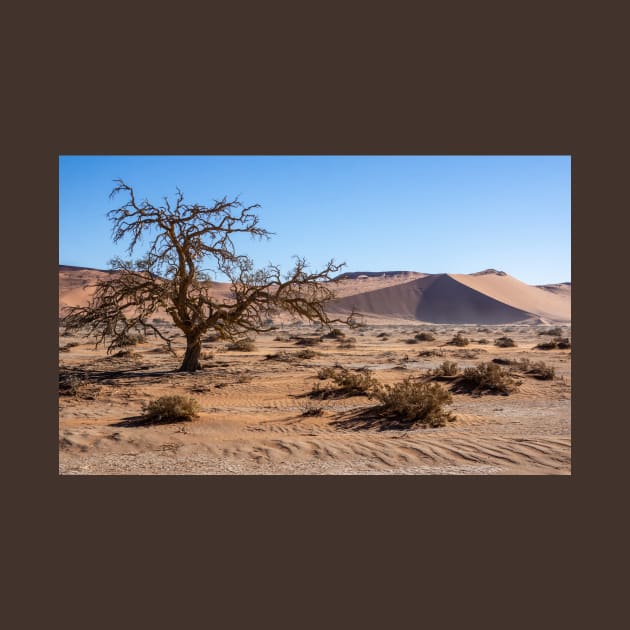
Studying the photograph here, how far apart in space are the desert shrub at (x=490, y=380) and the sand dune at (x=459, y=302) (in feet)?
207

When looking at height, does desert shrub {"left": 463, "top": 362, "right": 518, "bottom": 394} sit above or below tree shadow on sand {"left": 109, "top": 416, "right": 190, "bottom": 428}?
above

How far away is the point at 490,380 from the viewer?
39.0 feet

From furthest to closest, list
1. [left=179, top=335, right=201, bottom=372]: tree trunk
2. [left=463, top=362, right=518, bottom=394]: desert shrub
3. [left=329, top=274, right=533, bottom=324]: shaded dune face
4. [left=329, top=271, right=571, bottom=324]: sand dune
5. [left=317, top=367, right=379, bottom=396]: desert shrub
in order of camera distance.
Answer: [left=329, top=271, right=571, bottom=324]: sand dune < [left=329, top=274, right=533, bottom=324]: shaded dune face < [left=179, top=335, right=201, bottom=372]: tree trunk < [left=463, top=362, right=518, bottom=394]: desert shrub < [left=317, top=367, right=379, bottom=396]: desert shrub

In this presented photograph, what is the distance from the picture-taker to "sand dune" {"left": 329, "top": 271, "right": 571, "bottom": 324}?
3113 inches

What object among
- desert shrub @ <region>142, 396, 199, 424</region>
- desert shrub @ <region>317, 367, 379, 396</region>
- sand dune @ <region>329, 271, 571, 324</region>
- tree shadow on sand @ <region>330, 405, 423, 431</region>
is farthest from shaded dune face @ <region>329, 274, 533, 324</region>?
desert shrub @ <region>142, 396, 199, 424</region>

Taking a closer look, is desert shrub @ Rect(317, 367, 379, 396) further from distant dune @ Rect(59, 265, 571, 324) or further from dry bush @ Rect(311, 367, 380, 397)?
distant dune @ Rect(59, 265, 571, 324)

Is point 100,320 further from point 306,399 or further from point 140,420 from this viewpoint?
point 306,399

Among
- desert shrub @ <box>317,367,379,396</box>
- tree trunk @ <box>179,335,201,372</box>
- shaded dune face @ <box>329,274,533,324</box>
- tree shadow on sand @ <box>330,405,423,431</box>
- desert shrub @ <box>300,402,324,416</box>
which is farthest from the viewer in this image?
shaded dune face @ <box>329,274,533,324</box>

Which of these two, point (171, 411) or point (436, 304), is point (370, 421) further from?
point (436, 304)

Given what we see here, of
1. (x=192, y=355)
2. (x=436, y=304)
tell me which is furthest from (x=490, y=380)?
(x=436, y=304)

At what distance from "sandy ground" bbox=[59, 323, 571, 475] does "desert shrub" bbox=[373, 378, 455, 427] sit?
335 millimetres

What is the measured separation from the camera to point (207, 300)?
14258 mm

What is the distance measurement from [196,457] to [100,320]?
26.3ft

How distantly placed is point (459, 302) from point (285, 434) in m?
81.2
